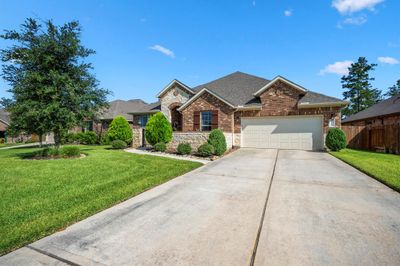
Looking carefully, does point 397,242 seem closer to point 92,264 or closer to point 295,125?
point 92,264

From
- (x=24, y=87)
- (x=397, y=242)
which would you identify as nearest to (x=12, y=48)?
(x=24, y=87)

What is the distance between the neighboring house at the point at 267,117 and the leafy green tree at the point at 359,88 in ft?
106

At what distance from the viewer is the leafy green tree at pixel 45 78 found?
9992 millimetres

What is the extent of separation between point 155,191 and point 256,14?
12.7m

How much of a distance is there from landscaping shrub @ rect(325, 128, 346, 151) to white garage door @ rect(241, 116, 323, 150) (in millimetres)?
852

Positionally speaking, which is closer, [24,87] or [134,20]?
[24,87]

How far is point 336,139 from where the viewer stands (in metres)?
12.7

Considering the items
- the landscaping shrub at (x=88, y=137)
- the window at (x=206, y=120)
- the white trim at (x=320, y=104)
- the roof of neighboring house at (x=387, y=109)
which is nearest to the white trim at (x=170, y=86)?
the window at (x=206, y=120)

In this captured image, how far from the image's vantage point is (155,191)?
525 cm

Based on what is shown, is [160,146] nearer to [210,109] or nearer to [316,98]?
[210,109]

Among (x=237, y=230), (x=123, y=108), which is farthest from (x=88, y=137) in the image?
(x=237, y=230)

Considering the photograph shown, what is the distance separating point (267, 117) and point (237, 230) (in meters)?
12.8

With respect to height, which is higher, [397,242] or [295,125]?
[295,125]

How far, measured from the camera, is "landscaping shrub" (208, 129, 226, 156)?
38.4 feet
